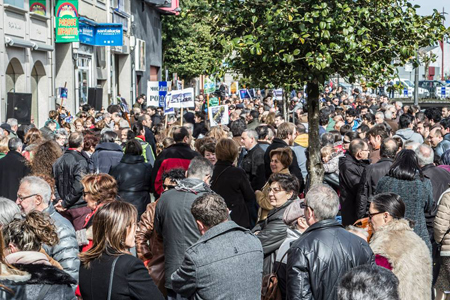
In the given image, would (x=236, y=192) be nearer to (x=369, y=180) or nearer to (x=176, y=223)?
(x=369, y=180)

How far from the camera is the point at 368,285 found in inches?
122

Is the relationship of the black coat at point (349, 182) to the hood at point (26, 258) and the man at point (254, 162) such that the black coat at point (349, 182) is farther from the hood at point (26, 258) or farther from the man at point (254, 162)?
the hood at point (26, 258)

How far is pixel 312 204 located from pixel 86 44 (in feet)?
81.3

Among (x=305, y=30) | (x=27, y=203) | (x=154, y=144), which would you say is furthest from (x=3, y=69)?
(x=27, y=203)

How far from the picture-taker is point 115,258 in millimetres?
4352

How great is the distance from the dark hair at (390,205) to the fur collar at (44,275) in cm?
287

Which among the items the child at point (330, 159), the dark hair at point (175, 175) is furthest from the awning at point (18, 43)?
the dark hair at point (175, 175)

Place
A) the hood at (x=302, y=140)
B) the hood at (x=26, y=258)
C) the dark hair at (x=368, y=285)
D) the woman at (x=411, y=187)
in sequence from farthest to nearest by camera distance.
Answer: the hood at (x=302, y=140) < the woman at (x=411, y=187) < the hood at (x=26, y=258) < the dark hair at (x=368, y=285)

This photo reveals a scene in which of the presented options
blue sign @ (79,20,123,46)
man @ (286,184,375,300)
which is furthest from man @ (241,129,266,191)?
blue sign @ (79,20,123,46)

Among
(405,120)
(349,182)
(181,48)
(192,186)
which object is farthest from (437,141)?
(181,48)

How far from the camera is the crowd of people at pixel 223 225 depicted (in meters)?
4.34

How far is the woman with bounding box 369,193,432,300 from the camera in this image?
16.7 feet

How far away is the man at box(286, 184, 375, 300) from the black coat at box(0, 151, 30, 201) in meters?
5.79

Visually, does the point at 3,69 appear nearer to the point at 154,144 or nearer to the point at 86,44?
the point at 154,144
